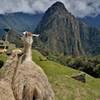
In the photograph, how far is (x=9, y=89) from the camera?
739 cm

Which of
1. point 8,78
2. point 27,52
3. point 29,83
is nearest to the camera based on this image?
point 29,83

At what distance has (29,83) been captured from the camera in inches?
293

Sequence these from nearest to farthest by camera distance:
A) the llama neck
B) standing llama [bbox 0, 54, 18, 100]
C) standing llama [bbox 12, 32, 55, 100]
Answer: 1. standing llama [bbox 0, 54, 18, 100]
2. standing llama [bbox 12, 32, 55, 100]
3. the llama neck

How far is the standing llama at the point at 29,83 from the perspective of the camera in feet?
24.2

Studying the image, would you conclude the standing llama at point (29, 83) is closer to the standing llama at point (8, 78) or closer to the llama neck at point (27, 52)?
the llama neck at point (27, 52)

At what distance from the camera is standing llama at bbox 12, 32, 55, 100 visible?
24.2 ft

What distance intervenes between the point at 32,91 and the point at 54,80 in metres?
8.56

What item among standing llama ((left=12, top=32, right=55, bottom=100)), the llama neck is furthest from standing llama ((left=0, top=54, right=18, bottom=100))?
the llama neck

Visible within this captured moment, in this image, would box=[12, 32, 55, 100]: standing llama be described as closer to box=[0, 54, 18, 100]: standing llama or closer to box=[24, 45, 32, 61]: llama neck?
box=[24, 45, 32, 61]: llama neck

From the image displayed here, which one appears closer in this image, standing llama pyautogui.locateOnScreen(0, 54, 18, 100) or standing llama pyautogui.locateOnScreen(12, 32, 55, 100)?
standing llama pyautogui.locateOnScreen(0, 54, 18, 100)

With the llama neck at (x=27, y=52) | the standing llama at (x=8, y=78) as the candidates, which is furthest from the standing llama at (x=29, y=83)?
the standing llama at (x=8, y=78)

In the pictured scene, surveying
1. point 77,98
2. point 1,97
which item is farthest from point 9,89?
point 77,98

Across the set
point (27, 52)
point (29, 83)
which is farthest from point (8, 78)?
point (27, 52)

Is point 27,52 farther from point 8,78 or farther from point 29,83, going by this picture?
point 29,83
